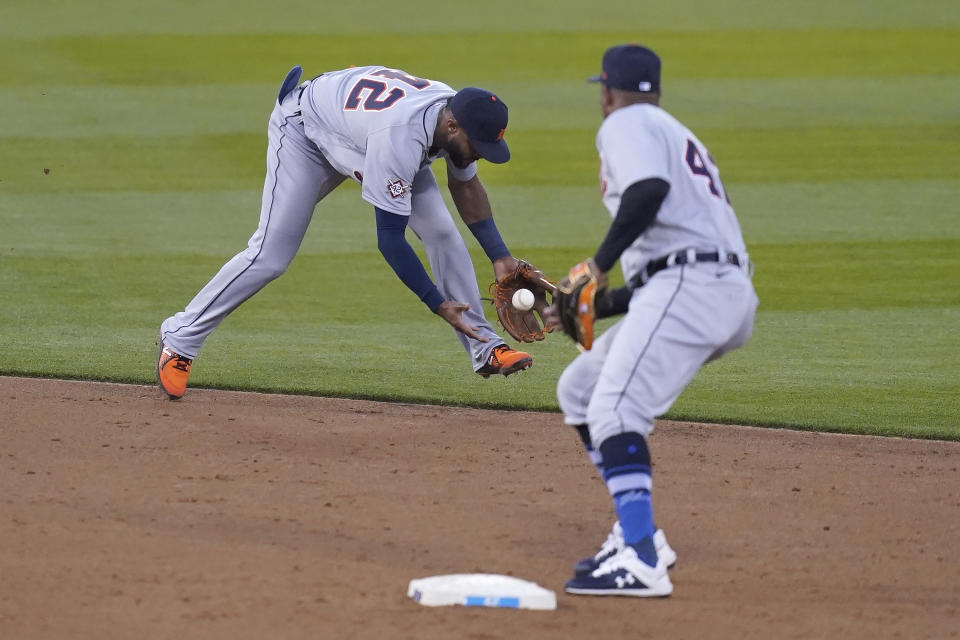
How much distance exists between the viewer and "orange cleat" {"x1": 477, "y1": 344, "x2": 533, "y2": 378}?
6.31m

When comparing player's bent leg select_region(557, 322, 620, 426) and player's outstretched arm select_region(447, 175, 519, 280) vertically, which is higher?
player's outstretched arm select_region(447, 175, 519, 280)

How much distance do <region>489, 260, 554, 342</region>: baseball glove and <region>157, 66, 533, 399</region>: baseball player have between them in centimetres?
6

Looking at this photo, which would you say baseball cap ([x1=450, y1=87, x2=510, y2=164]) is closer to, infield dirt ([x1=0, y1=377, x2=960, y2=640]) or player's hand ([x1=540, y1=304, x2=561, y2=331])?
infield dirt ([x1=0, y1=377, x2=960, y2=640])

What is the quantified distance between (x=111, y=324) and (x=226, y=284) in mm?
2027

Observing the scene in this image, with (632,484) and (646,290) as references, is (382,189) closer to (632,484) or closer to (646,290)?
(646,290)

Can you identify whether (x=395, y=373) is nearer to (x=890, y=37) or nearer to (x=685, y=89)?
(x=685, y=89)

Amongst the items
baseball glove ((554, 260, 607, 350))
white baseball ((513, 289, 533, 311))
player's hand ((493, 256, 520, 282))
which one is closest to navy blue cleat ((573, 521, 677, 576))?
baseball glove ((554, 260, 607, 350))

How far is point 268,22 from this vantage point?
2028 centimetres

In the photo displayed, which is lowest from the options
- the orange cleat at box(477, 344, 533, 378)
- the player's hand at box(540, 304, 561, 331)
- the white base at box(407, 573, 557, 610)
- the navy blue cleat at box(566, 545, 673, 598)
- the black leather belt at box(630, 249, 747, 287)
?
the white base at box(407, 573, 557, 610)

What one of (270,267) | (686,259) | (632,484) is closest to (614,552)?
(632,484)

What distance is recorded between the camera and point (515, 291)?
6445mm

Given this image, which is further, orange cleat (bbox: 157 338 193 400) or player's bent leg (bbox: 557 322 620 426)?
orange cleat (bbox: 157 338 193 400)

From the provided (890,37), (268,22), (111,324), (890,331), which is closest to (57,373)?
(111,324)

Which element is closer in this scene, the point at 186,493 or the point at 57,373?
the point at 186,493
